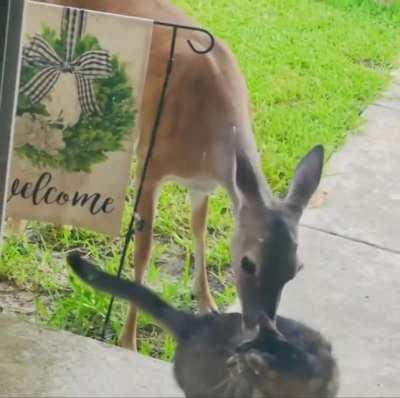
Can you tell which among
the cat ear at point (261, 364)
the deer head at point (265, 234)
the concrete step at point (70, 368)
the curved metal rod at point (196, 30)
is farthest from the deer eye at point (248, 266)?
the curved metal rod at point (196, 30)

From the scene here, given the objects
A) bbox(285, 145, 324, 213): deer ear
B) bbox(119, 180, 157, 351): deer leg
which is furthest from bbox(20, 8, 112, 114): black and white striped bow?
bbox(285, 145, 324, 213): deer ear

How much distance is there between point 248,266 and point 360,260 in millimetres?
529

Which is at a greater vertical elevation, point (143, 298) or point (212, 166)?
point (212, 166)

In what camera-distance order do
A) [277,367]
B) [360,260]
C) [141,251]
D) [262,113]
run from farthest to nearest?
[360,260] < [262,113] < [141,251] < [277,367]

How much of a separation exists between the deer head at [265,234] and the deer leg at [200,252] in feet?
0.63

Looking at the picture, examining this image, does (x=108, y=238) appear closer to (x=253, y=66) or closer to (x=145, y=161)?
(x=145, y=161)

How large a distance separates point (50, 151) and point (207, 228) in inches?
10.7

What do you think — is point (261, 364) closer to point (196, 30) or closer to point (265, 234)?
point (265, 234)

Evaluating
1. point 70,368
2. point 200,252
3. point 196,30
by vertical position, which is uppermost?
point 196,30

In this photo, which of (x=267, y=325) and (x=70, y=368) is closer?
(x=267, y=325)

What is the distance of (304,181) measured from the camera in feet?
4.60

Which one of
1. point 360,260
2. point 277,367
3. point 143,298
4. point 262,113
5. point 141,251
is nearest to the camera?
point 277,367

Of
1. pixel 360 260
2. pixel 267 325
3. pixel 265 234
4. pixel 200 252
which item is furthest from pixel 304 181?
pixel 360 260

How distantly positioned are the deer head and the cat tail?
11 cm
